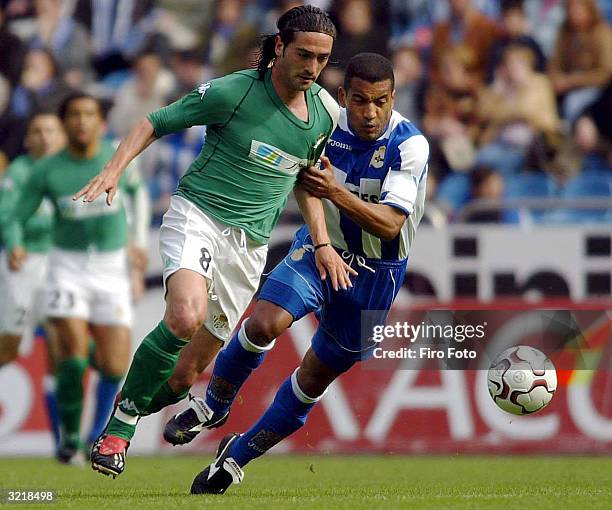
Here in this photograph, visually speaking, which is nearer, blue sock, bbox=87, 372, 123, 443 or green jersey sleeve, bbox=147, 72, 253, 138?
green jersey sleeve, bbox=147, 72, 253, 138

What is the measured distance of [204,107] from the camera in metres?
6.79

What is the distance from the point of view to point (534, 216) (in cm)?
1293

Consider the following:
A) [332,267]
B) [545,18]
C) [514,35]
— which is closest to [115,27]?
Result: [514,35]

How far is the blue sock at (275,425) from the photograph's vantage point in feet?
23.5

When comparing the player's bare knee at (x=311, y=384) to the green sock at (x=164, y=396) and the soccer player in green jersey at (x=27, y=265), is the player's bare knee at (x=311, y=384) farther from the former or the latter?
the soccer player in green jersey at (x=27, y=265)

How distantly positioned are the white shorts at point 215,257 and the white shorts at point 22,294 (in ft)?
14.3

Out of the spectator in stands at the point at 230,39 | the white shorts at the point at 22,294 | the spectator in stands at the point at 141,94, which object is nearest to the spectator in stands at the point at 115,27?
the spectator in stands at the point at 141,94

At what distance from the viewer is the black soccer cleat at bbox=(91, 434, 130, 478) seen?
20.9 ft

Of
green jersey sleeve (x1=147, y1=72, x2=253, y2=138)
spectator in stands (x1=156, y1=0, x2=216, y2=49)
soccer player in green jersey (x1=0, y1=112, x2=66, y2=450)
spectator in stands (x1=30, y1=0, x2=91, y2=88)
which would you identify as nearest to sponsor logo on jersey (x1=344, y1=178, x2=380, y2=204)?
green jersey sleeve (x1=147, y1=72, x2=253, y2=138)

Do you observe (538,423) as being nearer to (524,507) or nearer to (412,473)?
(412,473)

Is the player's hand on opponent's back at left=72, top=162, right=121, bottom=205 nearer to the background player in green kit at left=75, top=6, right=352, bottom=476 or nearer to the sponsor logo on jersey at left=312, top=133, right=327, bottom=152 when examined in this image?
the background player in green kit at left=75, top=6, right=352, bottom=476

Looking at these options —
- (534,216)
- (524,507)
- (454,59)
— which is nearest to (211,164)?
(524,507)

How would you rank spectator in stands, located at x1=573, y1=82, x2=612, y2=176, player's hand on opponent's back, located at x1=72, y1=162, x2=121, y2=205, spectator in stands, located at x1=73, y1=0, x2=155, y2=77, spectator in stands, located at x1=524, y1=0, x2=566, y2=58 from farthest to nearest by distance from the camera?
spectator in stands, located at x1=73, y1=0, x2=155, y2=77 → spectator in stands, located at x1=524, y1=0, x2=566, y2=58 → spectator in stands, located at x1=573, y1=82, x2=612, y2=176 → player's hand on opponent's back, located at x1=72, y1=162, x2=121, y2=205

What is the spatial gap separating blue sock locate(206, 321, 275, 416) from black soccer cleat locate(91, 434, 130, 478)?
34.0 inches
